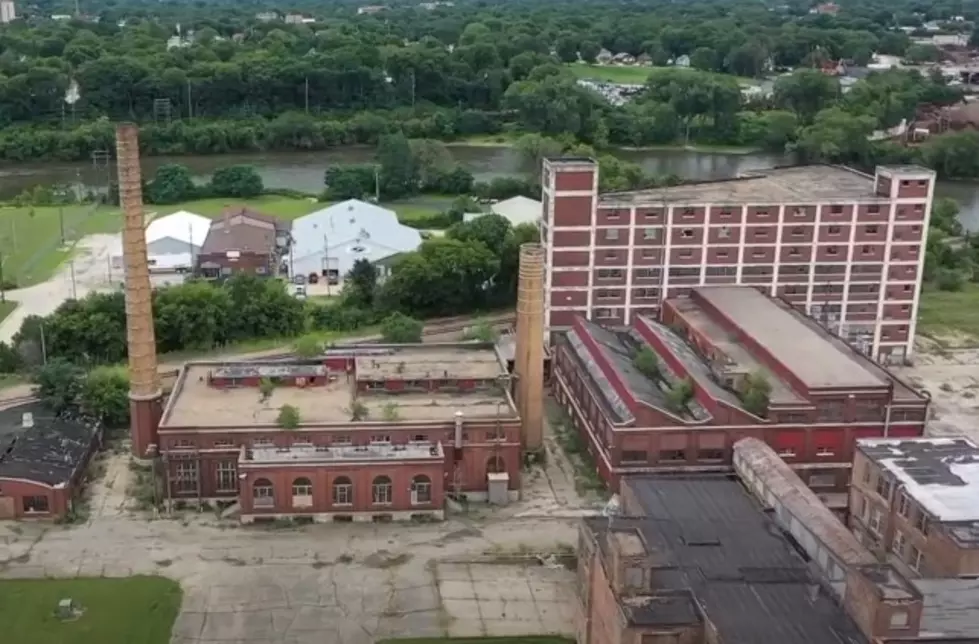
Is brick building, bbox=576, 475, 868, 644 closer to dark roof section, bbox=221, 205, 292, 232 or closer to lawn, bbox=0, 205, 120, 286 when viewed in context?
dark roof section, bbox=221, 205, 292, 232

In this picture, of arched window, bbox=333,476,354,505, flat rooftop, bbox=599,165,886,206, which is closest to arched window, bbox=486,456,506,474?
arched window, bbox=333,476,354,505

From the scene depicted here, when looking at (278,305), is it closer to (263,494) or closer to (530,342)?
(530,342)

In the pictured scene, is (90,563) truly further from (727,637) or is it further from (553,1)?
(553,1)

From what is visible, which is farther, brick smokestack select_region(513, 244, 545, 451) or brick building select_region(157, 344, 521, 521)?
brick smokestack select_region(513, 244, 545, 451)

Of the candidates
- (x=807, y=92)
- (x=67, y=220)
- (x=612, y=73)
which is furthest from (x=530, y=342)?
(x=612, y=73)

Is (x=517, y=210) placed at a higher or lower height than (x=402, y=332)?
higher

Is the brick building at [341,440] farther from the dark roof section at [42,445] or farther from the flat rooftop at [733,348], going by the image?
the flat rooftop at [733,348]
